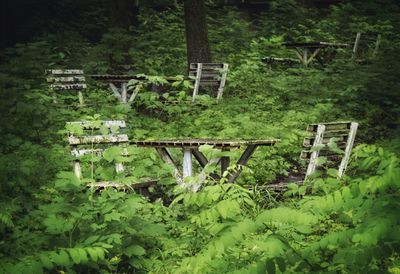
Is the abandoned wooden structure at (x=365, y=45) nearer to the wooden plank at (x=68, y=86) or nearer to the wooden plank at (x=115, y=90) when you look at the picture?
the wooden plank at (x=115, y=90)

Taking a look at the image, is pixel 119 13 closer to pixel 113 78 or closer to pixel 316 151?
pixel 113 78

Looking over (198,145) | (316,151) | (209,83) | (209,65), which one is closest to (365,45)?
(209,65)

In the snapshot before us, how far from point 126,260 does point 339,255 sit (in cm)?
267

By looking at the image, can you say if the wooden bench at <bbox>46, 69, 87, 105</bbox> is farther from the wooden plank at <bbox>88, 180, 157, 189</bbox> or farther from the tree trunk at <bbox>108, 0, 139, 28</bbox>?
the wooden plank at <bbox>88, 180, 157, 189</bbox>

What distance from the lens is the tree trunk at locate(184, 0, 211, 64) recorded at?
43.9 feet

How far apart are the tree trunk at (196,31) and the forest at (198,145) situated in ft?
0.13

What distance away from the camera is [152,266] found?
4.68 meters

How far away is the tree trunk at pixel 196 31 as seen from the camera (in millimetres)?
13391

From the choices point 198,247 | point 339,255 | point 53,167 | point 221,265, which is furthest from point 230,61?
point 339,255

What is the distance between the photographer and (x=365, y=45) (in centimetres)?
1529

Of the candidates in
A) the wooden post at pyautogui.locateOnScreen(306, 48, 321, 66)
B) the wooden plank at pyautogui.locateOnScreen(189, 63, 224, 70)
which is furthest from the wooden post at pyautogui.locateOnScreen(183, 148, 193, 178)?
the wooden post at pyautogui.locateOnScreen(306, 48, 321, 66)

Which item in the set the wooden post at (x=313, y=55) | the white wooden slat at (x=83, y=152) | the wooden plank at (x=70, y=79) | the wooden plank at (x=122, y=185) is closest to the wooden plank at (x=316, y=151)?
the wooden plank at (x=122, y=185)

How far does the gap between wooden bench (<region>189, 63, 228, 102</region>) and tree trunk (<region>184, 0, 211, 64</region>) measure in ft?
3.59

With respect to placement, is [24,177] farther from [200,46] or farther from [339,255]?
[200,46]
